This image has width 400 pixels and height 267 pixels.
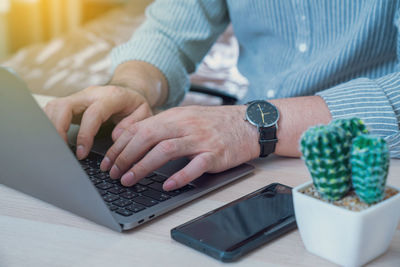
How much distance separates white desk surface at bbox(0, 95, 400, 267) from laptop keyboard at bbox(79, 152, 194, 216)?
0.03 metres

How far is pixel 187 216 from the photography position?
2.00 feet

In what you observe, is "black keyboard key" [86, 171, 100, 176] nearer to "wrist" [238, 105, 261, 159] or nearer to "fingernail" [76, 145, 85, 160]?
"fingernail" [76, 145, 85, 160]

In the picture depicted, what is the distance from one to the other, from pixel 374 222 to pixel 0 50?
3639 mm

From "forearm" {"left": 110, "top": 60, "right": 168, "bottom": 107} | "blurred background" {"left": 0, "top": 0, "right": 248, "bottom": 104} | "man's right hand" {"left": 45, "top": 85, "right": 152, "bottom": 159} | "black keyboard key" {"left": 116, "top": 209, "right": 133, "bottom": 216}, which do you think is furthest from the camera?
"blurred background" {"left": 0, "top": 0, "right": 248, "bottom": 104}

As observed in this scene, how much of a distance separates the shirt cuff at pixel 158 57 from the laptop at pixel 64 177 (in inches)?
19.1

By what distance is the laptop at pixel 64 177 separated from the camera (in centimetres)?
51

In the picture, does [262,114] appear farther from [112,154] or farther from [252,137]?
[112,154]

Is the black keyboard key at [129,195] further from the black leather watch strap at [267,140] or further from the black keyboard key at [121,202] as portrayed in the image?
Answer: the black leather watch strap at [267,140]

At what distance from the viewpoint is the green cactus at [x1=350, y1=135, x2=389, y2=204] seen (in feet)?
1.43

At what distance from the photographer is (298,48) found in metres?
1.14

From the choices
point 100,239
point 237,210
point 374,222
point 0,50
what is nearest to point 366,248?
point 374,222

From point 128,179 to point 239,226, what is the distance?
0.19 metres

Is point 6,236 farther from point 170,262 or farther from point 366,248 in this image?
point 366,248

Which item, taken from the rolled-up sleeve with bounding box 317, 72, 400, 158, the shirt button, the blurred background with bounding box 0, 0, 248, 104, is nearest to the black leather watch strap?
the rolled-up sleeve with bounding box 317, 72, 400, 158
